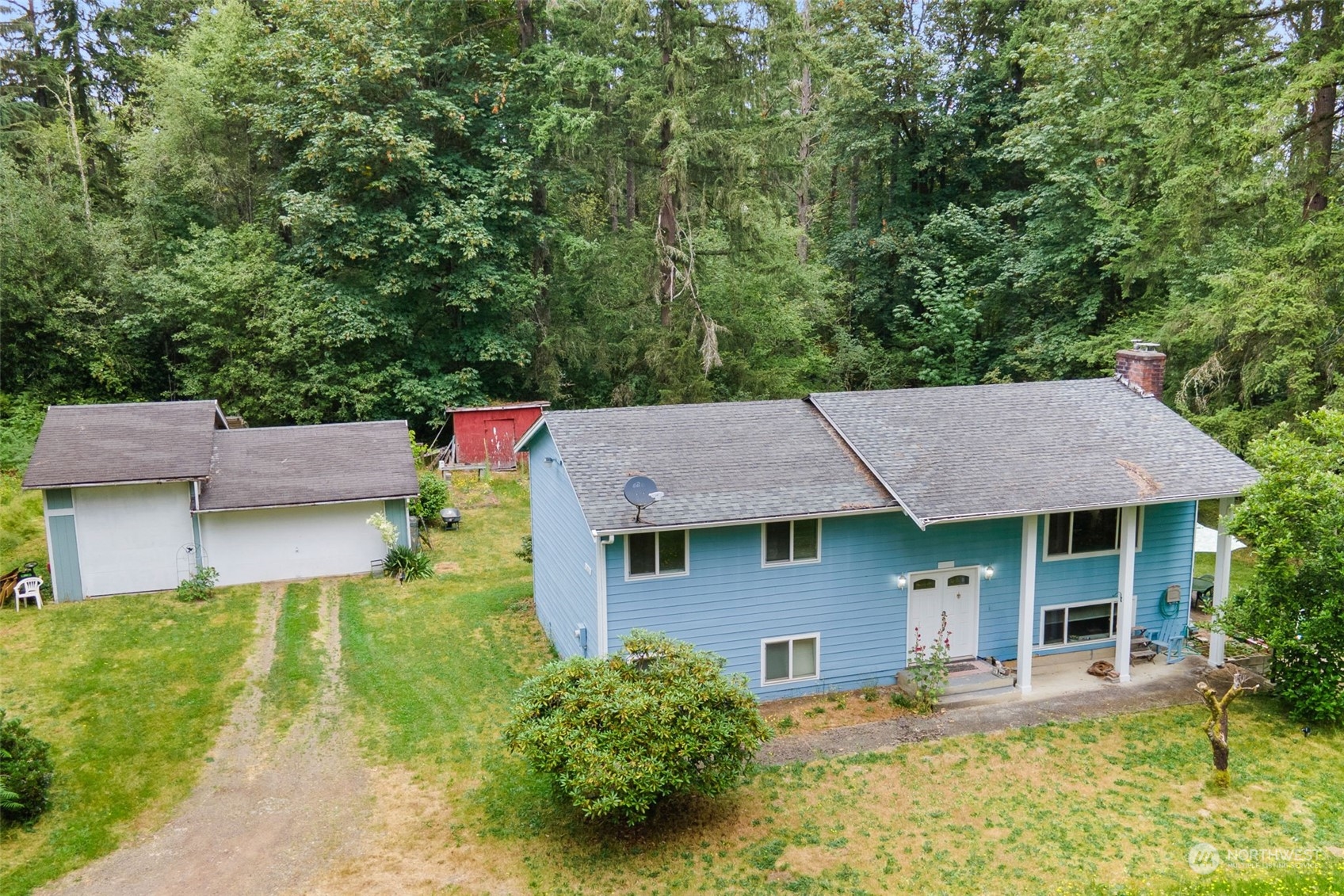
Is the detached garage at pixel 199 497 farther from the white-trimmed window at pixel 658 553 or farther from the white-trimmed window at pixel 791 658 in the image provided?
the white-trimmed window at pixel 791 658

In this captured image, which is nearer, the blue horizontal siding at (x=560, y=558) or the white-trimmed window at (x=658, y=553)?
the white-trimmed window at (x=658, y=553)

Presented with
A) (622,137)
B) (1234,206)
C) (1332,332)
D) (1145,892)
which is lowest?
(1145,892)

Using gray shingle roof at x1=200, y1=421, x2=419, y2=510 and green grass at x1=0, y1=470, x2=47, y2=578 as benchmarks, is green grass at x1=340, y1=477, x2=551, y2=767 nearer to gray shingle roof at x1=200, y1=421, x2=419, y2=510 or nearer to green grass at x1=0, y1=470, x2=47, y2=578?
gray shingle roof at x1=200, y1=421, x2=419, y2=510

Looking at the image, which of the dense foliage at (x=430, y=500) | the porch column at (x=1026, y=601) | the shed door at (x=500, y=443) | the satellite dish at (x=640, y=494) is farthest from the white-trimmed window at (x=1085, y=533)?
the shed door at (x=500, y=443)

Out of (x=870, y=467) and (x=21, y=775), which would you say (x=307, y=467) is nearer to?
(x=21, y=775)

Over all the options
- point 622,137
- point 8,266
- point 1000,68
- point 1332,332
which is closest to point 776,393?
point 622,137

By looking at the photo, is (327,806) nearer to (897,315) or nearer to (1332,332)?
(1332,332)
